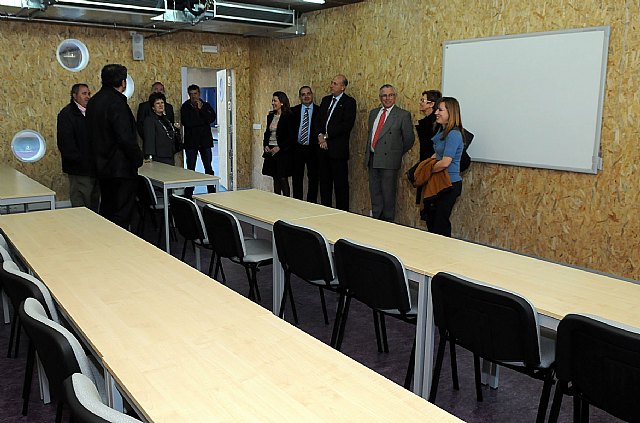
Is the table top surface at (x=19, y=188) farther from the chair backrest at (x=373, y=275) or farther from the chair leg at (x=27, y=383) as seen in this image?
the chair backrest at (x=373, y=275)

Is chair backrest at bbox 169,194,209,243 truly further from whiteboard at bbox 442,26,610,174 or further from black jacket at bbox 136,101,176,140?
black jacket at bbox 136,101,176,140

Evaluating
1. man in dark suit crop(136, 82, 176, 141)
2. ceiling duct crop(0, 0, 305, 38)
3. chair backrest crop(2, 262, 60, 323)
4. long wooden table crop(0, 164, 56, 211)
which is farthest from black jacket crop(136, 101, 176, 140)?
chair backrest crop(2, 262, 60, 323)

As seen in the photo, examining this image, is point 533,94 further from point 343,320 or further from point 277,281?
point 343,320

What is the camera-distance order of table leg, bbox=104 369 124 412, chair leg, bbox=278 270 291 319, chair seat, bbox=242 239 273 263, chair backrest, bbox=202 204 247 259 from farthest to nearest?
chair seat, bbox=242 239 273 263, chair backrest, bbox=202 204 247 259, chair leg, bbox=278 270 291 319, table leg, bbox=104 369 124 412

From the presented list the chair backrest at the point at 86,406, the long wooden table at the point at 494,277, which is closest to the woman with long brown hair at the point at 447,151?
the long wooden table at the point at 494,277

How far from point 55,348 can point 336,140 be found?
18.5ft

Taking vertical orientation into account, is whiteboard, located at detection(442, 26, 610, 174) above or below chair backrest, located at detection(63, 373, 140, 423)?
above

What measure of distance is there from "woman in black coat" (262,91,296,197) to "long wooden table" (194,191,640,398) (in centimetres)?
405

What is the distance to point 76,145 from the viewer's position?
5836mm

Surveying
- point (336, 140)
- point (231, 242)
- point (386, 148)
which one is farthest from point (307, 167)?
point (231, 242)

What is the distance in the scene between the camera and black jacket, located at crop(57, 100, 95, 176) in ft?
18.9

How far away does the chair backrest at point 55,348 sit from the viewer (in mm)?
1688

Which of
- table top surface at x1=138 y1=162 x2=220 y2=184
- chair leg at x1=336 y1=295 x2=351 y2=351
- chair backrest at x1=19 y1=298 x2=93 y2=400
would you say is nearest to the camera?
chair backrest at x1=19 y1=298 x2=93 y2=400

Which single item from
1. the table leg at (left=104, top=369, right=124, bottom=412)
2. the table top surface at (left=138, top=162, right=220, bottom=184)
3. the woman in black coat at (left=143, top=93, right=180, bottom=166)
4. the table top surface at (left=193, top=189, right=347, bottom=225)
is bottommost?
the table leg at (left=104, top=369, right=124, bottom=412)
